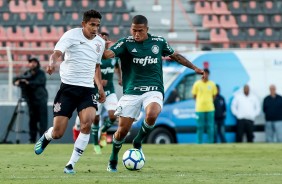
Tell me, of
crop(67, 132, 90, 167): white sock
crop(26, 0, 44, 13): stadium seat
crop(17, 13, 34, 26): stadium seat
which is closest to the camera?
crop(67, 132, 90, 167): white sock

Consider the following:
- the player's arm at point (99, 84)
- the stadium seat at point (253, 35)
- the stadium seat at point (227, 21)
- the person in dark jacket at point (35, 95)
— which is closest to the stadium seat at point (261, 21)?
the stadium seat at point (253, 35)

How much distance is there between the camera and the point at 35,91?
23.7 meters

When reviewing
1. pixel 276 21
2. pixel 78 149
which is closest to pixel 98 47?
pixel 78 149

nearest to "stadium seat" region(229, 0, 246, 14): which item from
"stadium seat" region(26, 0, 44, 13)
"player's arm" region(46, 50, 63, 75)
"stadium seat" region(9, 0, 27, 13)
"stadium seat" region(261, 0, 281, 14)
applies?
"stadium seat" region(261, 0, 281, 14)

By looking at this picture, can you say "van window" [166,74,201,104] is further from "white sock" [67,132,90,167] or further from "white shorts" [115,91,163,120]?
"white sock" [67,132,90,167]

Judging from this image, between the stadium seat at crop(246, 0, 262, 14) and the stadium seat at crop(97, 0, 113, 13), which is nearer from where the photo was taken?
the stadium seat at crop(97, 0, 113, 13)

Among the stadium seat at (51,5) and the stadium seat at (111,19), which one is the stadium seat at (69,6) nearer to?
the stadium seat at (51,5)

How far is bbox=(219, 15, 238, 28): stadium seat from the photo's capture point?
108 ft

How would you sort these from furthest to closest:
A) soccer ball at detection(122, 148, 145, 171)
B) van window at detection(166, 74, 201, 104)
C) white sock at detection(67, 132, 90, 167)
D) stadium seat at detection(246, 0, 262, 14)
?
stadium seat at detection(246, 0, 262, 14)
van window at detection(166, 74, 201, 104)
soccer ball at detection(122, 148, 145, 171)
white sock at detection(67, 132, 90, 167)

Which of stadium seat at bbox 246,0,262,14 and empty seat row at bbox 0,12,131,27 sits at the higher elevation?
stadium seat at bbox 246,0,262,14

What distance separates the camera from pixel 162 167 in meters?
13.7

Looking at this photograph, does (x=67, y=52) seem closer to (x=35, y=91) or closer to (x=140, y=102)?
(x=140, y=102)

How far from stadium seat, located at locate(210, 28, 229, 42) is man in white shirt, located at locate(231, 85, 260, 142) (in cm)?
692

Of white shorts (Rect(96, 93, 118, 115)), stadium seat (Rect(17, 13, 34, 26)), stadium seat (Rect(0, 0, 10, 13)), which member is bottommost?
white shorts (Rect(96, 93, 118, 115))
